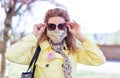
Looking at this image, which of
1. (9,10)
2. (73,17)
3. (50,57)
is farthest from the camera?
(9,10)

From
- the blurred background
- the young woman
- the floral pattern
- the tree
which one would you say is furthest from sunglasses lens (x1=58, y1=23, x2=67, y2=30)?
the tree

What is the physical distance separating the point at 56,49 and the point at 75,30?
12cm

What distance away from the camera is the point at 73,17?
214cm

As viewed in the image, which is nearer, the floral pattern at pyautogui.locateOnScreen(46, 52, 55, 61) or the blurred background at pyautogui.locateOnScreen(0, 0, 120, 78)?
the floral pattern at pyautogui.locateOnScreen(46, 52, 55, 61)

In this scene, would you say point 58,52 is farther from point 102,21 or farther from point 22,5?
point 102,21

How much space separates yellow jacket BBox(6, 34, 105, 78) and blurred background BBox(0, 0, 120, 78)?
0.77 metres

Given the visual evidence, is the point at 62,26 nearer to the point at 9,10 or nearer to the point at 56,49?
the point at 56,49

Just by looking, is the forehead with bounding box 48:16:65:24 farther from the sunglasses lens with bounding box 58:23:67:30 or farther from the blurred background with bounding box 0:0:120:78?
the blurred background with bounding box 0:0:120:78

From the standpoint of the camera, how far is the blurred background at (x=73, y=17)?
2.32m

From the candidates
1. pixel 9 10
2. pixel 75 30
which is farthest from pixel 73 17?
pixel 75 30

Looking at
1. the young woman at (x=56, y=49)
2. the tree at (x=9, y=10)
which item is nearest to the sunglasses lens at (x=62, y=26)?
the young woman at (x=56, y=49)

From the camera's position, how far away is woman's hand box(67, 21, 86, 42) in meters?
1.25

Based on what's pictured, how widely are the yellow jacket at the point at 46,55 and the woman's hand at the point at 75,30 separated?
27 millimetres

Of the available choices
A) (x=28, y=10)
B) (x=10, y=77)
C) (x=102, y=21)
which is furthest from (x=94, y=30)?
(x=10, y=77)
